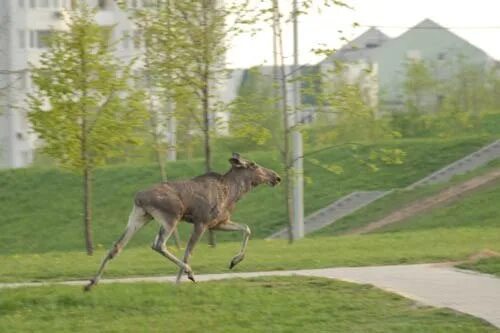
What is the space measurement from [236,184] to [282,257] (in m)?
6.59

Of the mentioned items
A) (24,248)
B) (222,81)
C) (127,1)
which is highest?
(127,1)

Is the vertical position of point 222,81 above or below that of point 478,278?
above

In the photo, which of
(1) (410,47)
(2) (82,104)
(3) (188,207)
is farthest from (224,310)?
(1) (410,47)

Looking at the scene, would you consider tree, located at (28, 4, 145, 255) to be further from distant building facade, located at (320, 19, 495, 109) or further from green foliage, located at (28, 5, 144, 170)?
distant building facade, located at (320, 19, 495, 109)

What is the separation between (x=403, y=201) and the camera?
141ft

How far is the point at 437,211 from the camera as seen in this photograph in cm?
4050

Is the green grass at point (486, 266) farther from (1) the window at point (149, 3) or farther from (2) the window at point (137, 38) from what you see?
(2) the window at point (137, 38)

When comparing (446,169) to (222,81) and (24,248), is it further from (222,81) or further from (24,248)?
(222,81)

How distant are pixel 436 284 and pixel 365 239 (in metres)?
13.9

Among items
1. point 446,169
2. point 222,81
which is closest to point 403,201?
point 446,169

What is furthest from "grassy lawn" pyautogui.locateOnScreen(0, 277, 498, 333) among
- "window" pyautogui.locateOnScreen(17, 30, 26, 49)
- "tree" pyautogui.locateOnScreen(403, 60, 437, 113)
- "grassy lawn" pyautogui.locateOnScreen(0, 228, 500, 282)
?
"window" pyautogui.locateOnScreen(17, 30, 26, 49)

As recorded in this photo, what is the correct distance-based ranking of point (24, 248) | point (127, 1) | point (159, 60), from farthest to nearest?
point (24, 248) → point (127, 1) → point (159, 60)

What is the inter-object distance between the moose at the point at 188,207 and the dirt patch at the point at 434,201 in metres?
22.7

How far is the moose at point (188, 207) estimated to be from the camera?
15969 millimetres
